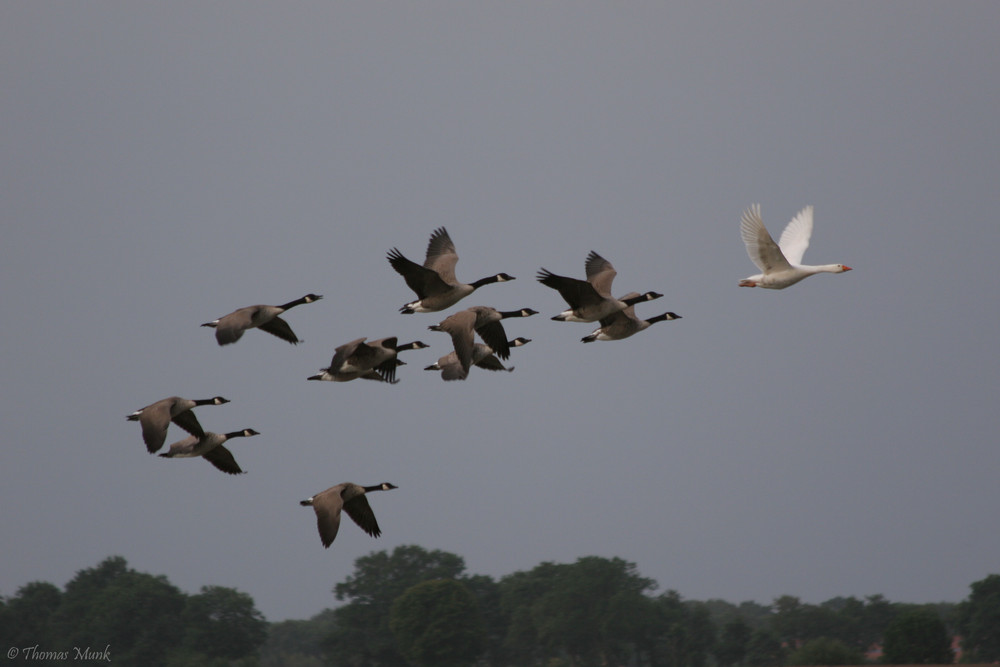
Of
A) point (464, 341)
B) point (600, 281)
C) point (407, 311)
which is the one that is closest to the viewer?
point (464, 341)

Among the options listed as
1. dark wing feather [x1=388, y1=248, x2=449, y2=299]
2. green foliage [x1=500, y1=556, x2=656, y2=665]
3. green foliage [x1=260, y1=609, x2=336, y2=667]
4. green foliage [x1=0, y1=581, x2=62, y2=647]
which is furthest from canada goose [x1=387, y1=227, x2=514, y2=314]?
green foliage [x1=260, y1=609, x2=336, y2=667]

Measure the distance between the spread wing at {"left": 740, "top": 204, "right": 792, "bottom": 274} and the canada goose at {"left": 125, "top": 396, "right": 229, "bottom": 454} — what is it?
1225 cm

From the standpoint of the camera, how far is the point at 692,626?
319 ft

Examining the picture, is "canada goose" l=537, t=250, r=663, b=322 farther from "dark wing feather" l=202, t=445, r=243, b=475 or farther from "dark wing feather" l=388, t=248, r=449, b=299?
"dark wing feather" l=202, t=445, r=243, b=475

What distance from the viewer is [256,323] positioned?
Result: 76.4 ft

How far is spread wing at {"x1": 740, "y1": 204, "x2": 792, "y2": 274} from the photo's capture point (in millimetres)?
24438

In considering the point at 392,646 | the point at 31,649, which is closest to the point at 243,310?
the point at 392,646

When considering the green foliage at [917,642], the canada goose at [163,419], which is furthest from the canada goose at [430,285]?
the green foliage at [917,642]

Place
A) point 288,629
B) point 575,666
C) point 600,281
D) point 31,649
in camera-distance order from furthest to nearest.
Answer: point 288,629 < point 31,649 < point 575,666 < point 600,281

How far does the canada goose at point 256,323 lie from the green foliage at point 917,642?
65134 millimetres

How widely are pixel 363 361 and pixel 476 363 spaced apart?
3383mm

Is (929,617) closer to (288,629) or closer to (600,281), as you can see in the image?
(600,281)

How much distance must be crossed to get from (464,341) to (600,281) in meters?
5.98

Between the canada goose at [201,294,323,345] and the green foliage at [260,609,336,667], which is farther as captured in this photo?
the green foliage at [260,609,336,667]
